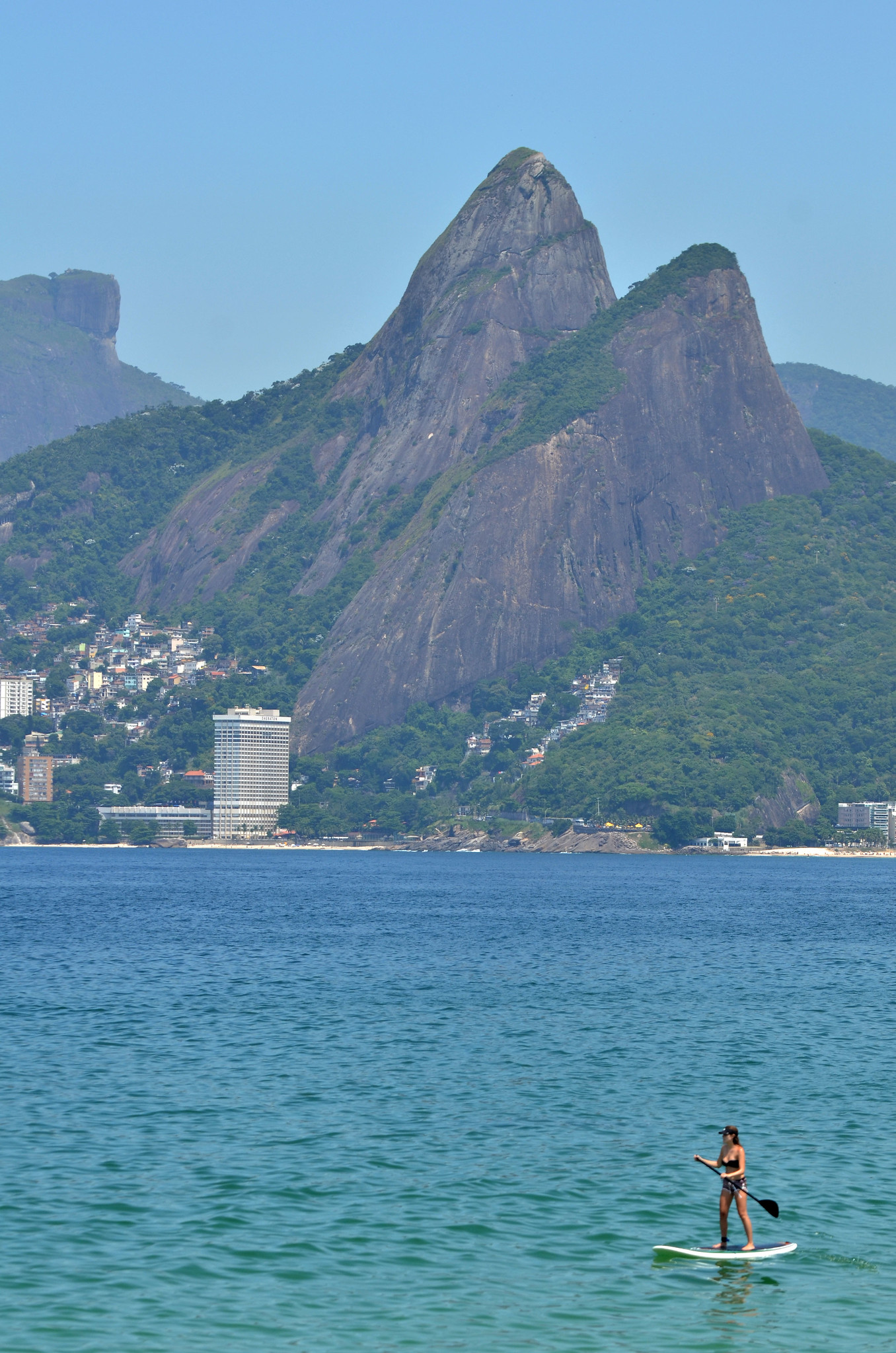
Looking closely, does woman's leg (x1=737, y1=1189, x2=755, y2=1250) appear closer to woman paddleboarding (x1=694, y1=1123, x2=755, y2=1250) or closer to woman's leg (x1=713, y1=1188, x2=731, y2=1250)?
woman paddleboarding (x1=694, y1=1123, x2=755, y2=1250)

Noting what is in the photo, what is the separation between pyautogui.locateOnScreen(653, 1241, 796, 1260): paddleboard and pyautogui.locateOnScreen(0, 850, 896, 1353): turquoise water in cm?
15

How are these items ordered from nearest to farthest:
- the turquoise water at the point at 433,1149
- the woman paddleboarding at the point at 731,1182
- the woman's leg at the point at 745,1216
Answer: the turquoise water at the point at 433,1149, the woman's leg at the point at 745,1216, the woman paddleboarding at the point at 731,1182

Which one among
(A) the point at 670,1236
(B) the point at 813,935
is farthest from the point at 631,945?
(A) the point at 670,1236

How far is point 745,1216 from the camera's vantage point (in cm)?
2511

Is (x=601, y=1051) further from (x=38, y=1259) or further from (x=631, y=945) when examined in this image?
(x=631, y=945)

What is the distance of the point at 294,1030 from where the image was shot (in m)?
46.8

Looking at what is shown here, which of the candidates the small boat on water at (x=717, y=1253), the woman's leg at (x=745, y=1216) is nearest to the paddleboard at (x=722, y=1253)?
the small boat on water at (x=717, y=1253)

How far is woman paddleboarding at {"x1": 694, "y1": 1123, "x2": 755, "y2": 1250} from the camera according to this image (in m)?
25.1

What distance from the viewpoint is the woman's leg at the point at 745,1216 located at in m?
25.0

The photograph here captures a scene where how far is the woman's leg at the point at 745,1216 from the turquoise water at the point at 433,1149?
35cm

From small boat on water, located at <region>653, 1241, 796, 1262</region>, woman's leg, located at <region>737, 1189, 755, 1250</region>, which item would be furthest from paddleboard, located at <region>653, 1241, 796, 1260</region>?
woman's leg, located at <region>737, 1189, 755, 1250</region>

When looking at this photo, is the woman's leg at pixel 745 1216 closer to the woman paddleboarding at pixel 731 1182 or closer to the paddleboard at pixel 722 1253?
the woman paddleboarding at pixel 731 1182

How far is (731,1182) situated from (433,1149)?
771 centimetres

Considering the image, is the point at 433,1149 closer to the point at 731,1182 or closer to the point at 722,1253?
the point at 731,1182
